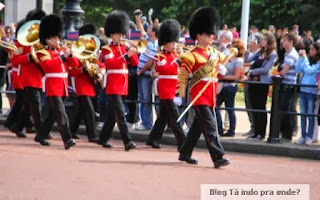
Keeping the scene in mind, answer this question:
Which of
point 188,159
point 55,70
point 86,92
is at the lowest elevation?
point 188,159

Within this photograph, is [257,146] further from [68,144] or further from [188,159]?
[68,144]

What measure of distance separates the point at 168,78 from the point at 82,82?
1198 millimetres

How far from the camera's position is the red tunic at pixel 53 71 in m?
11.4

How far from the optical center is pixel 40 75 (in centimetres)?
1213

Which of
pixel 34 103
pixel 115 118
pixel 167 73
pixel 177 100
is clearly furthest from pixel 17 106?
pixel 177 100

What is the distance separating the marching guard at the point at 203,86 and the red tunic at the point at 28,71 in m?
2.60

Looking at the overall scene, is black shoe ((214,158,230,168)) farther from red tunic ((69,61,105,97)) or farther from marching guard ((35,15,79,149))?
red tunic ((69,61,105,97))

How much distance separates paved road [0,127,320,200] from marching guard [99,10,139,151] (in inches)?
8.9

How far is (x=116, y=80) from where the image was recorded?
11594 millimetres

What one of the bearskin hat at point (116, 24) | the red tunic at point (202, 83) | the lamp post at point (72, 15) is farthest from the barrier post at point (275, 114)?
the lamp post at point (72, 15)

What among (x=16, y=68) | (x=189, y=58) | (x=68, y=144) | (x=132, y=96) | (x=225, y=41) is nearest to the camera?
(x=189, y=58)

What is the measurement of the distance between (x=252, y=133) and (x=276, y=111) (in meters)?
0.90

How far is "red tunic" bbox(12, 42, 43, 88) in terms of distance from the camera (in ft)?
39.5

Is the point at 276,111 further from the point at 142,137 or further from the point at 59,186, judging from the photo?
the point at 59,186
